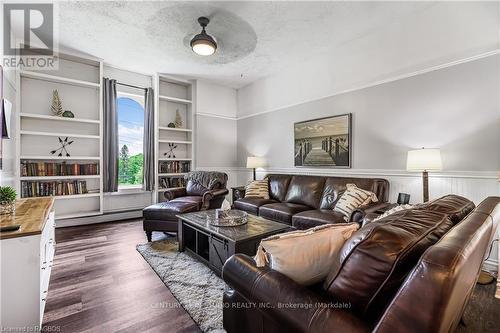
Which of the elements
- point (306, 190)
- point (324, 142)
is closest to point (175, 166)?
point (306, 190)

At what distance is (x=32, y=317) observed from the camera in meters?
1.40

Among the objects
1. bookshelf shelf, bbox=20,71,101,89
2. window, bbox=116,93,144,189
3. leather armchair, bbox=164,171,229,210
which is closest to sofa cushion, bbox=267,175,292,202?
leather armchair, bbox=164,171,229,210

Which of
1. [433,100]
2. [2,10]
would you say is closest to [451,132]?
[433,100]

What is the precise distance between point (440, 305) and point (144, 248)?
10.2ft

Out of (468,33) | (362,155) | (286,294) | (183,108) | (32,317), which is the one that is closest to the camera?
(286,294)

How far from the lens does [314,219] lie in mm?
2812

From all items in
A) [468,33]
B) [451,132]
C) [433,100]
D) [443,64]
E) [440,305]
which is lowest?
[440,305]

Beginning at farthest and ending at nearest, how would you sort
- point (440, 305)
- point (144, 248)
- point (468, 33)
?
point (144, 248) < point (468, 33) < point (440, 305)

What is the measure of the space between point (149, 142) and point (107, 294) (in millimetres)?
3281

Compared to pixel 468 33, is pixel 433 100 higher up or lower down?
lower down

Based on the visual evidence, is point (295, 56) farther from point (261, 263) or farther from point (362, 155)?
point (261, 263)

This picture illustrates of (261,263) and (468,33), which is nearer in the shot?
(261,263)

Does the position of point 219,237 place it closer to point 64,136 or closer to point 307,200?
point 307,200

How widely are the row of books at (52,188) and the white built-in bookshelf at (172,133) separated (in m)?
1.26
